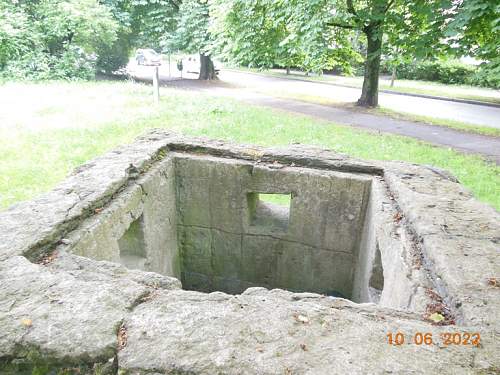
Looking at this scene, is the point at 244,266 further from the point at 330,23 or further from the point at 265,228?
the point at 330,23

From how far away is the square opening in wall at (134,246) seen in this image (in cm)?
434

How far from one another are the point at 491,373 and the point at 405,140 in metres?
9.03

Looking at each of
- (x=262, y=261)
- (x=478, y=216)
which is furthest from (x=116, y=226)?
(x=478, y=216)

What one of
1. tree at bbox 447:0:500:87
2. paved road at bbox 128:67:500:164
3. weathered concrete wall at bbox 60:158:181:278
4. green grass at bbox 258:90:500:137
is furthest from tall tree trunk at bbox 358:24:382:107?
weathered concrete wall at bbox 60:158:181:278

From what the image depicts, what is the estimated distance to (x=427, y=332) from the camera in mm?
2186

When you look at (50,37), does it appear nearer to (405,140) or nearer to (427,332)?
(405,140)

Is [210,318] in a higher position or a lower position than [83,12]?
lower

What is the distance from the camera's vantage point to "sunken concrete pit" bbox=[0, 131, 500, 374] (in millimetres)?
2016

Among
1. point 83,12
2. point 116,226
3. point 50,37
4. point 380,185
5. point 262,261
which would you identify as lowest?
point 262,261

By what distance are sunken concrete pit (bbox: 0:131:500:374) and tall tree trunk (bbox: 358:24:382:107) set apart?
8.66 m

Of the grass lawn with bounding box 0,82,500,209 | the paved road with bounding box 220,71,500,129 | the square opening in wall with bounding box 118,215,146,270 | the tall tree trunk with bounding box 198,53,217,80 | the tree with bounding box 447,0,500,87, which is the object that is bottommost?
the square opening in wall with bounding box 118,215,146,270
